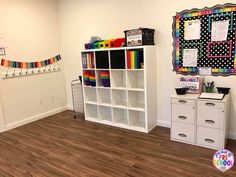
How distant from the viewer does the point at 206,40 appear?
2979 mm

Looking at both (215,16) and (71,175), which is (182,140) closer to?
(71,175)

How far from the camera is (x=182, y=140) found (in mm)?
2977

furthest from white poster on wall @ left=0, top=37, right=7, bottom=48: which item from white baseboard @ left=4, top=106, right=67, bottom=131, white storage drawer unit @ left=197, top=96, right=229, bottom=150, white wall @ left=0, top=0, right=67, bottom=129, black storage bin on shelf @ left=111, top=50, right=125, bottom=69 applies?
white storage drawer unit @ left=197, top=96, right=229, bottom=150

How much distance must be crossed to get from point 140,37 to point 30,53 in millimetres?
2292

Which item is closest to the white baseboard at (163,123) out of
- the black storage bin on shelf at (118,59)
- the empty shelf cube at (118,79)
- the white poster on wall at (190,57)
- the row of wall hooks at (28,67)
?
the empty shelf cube at (118,79)

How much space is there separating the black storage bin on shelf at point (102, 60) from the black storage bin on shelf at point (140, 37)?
47 centimetres

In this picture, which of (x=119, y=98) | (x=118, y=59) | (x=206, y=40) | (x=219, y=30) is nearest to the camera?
(x=219, y=30)

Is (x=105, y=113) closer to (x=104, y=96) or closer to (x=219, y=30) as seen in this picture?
(x=104, y=96)

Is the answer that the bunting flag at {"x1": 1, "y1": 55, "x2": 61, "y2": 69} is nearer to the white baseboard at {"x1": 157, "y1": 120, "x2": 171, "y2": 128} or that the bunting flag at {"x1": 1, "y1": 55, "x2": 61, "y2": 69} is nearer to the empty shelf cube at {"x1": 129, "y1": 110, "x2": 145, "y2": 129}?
the empty shelf cube at {"x1": 129, "y1": 110, "x2": 145, "y2": 129}

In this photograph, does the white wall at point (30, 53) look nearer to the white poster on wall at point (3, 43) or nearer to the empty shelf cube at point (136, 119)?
the white poster on wall at point (3, 43)

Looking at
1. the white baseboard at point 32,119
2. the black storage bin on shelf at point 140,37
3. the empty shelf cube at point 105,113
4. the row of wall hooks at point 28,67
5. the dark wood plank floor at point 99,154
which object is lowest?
the dark wood plank floor at point 99,154

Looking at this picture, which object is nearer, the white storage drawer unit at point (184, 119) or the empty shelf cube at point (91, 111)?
the white storage drawer unit at point (184, 119)

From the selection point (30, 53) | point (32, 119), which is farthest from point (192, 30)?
point (32, 119)

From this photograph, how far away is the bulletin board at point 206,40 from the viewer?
9.20 feet
